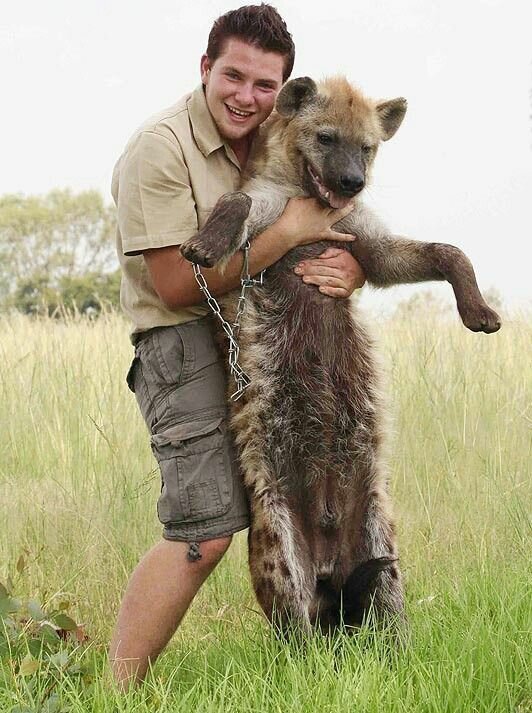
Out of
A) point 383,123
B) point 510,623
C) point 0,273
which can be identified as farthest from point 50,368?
point 0,273

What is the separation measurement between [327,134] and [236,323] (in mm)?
743

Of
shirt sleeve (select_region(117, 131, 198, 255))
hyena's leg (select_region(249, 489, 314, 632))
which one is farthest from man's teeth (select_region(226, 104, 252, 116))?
hyena's leg (select_region(249, 489, 314, 632))

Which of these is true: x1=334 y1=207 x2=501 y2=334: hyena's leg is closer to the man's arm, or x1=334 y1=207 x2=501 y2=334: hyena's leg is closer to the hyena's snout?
the man's arm

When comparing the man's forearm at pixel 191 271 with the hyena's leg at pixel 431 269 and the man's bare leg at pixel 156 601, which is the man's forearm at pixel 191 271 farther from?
the man's bare leg at pixel 156 601

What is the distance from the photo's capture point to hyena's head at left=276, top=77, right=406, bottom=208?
3.56 m

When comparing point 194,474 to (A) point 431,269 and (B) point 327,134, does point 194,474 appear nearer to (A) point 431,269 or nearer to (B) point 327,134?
(A) point 431,269

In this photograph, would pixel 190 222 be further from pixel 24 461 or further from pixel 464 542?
pixel 24 461

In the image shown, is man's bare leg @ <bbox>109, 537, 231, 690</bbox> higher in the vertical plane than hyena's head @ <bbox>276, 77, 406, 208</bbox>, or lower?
lower

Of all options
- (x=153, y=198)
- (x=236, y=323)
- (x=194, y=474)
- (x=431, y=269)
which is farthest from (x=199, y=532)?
(x=431, y=269)

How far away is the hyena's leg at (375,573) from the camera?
3.43m

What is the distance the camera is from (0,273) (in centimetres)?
2088

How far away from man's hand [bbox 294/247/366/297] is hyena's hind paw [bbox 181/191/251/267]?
0.29m

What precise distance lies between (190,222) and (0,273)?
18.3 metres

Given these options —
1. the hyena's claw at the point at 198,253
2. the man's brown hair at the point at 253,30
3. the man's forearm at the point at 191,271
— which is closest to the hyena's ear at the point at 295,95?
the man's brown hair at the point at 253,30
